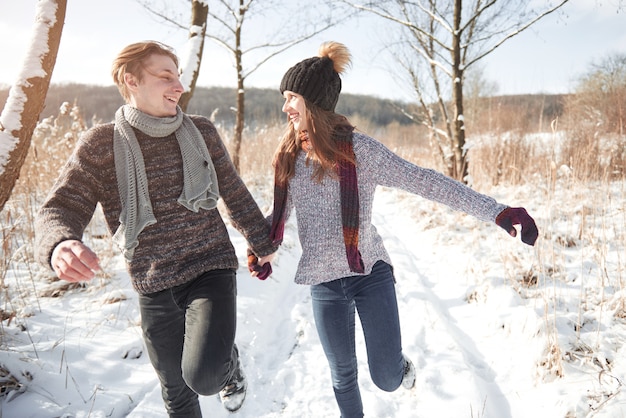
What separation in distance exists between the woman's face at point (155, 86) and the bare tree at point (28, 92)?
2.54 feet

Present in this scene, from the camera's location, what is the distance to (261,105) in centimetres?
2794

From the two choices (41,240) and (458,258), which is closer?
(41,240)

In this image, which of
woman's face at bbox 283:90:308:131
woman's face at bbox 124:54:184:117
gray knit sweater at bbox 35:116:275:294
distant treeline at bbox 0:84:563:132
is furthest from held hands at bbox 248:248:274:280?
distant treeline at bbox 0:84:563:132

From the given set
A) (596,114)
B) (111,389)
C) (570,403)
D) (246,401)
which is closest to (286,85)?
(246,401)

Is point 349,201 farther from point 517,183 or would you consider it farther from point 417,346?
point 517,183

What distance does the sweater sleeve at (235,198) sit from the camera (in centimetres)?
182

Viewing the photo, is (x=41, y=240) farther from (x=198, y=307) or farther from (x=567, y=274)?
(x=567, y=274)

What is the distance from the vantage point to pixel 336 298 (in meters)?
1.78

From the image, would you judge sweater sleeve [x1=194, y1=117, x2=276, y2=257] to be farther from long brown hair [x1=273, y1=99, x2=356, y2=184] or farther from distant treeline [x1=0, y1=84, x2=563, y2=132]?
distant treeline [x1=0, y1=84, x2=563, y2=132]

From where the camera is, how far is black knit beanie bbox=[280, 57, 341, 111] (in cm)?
175

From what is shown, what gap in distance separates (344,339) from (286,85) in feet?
4.50

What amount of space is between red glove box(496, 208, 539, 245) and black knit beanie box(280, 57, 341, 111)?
101 centimetres

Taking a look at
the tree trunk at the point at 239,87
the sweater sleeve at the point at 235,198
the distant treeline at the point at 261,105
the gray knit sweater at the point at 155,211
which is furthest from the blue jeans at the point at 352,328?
the tree trunk at the point at 239,87

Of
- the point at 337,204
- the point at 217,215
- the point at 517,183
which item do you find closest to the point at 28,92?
the point at 217,215
